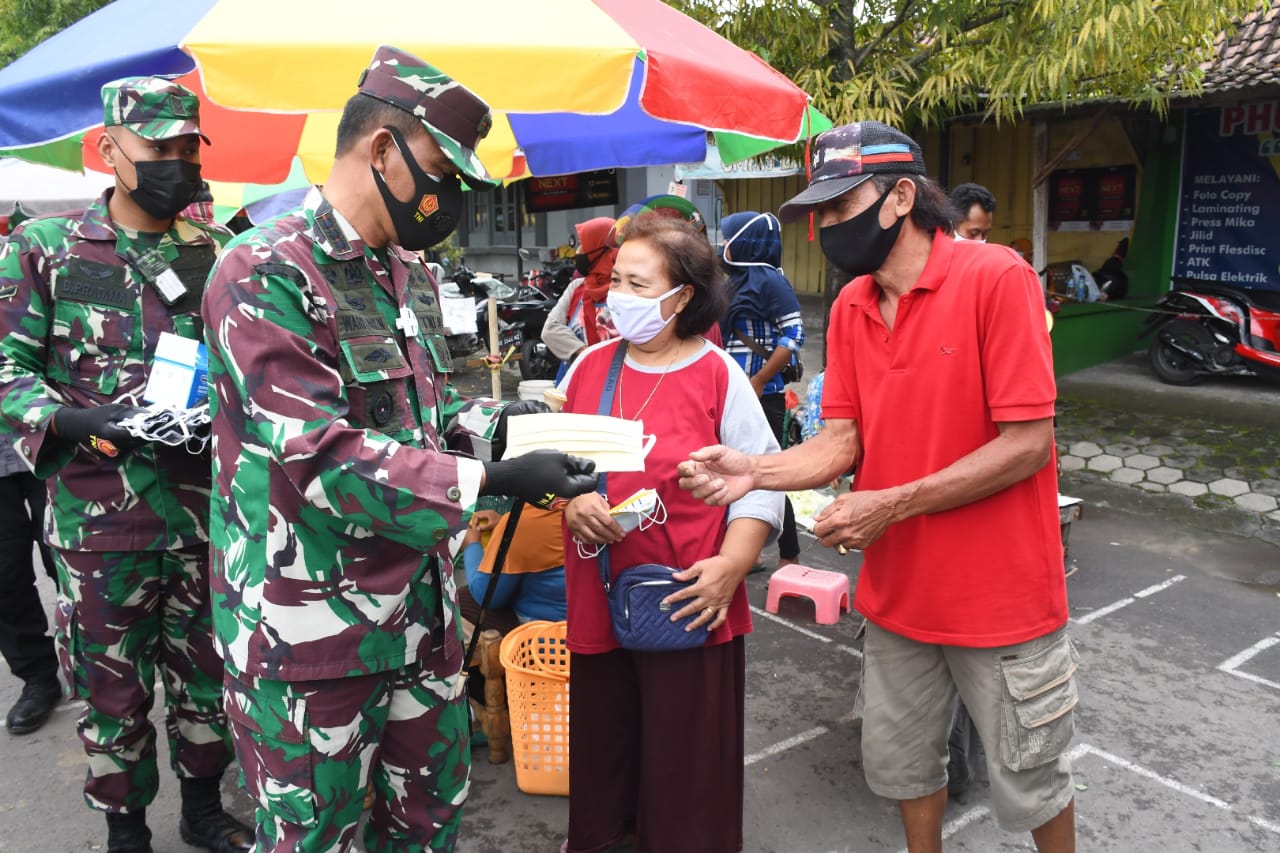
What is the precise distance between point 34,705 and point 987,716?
12.3ft

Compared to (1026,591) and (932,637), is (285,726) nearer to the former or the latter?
(932,637)

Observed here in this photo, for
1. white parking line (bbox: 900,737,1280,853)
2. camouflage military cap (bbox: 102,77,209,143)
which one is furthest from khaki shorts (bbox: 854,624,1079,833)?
camouflage military cap (bbox: 102,77,209,143)

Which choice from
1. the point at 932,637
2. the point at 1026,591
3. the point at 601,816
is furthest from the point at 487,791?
the point at 1026,591

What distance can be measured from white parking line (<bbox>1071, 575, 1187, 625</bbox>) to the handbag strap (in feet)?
10.3

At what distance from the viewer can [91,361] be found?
2697mm

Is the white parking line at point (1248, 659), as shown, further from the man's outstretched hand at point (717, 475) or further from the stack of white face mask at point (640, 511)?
the stack of white face mask at point (640, 511)

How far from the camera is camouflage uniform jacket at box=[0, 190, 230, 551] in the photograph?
8.64ft

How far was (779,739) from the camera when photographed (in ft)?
12.3

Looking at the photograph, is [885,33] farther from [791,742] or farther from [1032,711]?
[1032,711]

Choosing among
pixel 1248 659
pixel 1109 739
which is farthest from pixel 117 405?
pixel 1248 659

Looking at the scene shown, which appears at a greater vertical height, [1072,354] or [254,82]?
[254,82]

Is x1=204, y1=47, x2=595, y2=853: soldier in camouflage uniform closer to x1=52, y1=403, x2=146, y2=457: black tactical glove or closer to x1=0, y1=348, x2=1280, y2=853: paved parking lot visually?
x1=52, y1=403, x2=146, y2=457: black tactical glove

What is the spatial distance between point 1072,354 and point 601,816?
858cm

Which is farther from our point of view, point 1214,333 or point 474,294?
point 474,294
